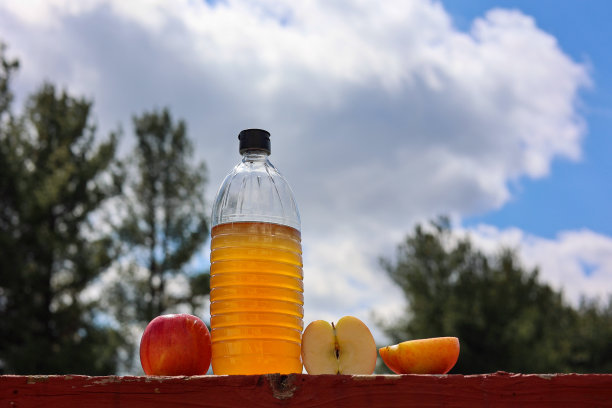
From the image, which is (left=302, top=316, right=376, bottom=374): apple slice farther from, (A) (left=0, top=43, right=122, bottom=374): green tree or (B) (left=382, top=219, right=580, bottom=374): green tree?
(B) (left=382, top=219, right=580, bottom=374): green tree

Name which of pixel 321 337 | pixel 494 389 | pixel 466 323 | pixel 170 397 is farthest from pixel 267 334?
pixel 466 323

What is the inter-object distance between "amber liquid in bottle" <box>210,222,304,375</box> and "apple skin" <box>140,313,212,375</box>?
0.06 metres

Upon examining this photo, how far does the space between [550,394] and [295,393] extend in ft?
2.15

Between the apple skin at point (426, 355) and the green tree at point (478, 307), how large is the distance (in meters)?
19.8

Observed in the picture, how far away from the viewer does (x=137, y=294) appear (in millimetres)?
20219

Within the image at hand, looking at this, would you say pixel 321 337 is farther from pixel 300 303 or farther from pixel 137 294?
pixel 137 294

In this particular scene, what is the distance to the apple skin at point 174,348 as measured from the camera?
215 cm

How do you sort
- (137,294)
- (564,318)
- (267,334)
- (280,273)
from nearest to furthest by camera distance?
1. (267,334)
2. (280,273)
3. (137,294)
4. (564,318)

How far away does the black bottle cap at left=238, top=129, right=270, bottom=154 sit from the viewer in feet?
7.60

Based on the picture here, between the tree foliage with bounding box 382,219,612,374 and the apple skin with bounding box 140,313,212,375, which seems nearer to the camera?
the apple skin with bounding box 140,313,212,375

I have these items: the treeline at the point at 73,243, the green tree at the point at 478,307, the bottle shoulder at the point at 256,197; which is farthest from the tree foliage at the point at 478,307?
the bottle shoulder at the point at 256,197

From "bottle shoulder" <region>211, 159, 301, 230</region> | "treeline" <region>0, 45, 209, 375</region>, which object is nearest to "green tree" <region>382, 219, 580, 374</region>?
"treeline" <region>0, 45, 209, 375</region>

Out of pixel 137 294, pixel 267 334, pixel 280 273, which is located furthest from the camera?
pixel 137 294

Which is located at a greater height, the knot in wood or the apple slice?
the apple slice
